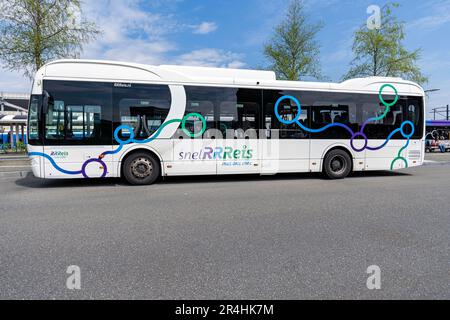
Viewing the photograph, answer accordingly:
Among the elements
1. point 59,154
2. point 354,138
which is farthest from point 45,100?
point 354,138

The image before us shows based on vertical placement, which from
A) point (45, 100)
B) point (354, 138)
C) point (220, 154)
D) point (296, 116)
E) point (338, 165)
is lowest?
point (338, 165)

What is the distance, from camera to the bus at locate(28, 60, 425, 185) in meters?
6.95

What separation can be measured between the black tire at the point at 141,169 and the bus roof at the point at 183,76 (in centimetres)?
210

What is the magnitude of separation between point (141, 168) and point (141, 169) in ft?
0.09

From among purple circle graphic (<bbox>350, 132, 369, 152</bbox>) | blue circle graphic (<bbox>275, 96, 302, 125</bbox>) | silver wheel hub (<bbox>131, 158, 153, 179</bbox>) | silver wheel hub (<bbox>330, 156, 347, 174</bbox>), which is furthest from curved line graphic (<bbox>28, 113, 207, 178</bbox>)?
purple circle graphic (<bbox>350, 132, 369, 152</bbox>)

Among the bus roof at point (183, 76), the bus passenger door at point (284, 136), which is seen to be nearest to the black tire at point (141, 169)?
the bus roof at point (183, 76)

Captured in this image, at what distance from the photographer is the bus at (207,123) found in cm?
695

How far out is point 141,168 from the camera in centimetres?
748

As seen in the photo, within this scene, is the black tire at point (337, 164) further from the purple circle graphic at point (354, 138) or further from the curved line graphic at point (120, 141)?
the curved line graphic at point (120, 141)

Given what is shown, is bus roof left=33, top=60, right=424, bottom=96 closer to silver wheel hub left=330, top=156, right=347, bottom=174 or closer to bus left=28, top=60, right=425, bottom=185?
bus left=28, top=60, right=425, bottom=185

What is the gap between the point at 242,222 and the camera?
4.32 m

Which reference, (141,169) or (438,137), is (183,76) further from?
(438,137)
